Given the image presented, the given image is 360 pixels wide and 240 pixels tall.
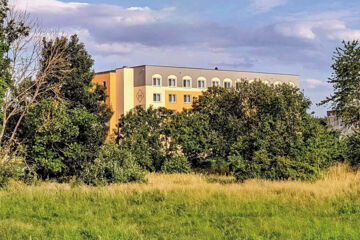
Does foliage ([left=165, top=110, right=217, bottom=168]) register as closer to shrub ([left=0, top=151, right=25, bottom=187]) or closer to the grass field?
shrub ([left=0, top=151, right=25, bottom=187])

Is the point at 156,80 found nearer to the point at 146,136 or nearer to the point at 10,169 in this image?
the point at 146,136

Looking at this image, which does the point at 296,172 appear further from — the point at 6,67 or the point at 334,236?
the point at 6,67

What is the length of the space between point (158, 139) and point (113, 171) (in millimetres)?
10444

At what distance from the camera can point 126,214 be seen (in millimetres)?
14750

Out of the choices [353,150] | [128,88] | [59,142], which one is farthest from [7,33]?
[128,88]

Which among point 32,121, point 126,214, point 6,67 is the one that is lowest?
point 126,214

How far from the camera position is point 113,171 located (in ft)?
73.0

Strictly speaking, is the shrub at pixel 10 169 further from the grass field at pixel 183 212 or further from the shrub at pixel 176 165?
the shrub at pixel 176 165

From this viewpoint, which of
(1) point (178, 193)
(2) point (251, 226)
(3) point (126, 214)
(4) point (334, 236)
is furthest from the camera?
(1) point (178, 193)

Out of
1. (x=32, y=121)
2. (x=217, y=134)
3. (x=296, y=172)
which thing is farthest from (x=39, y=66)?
(x=296, y=172)

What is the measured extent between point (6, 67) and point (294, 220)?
792 inches

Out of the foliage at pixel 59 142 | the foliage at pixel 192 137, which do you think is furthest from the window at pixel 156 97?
the foliage at pixel 59 142

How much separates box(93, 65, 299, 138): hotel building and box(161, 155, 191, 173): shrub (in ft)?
191

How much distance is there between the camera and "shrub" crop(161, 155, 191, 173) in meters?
29.9
